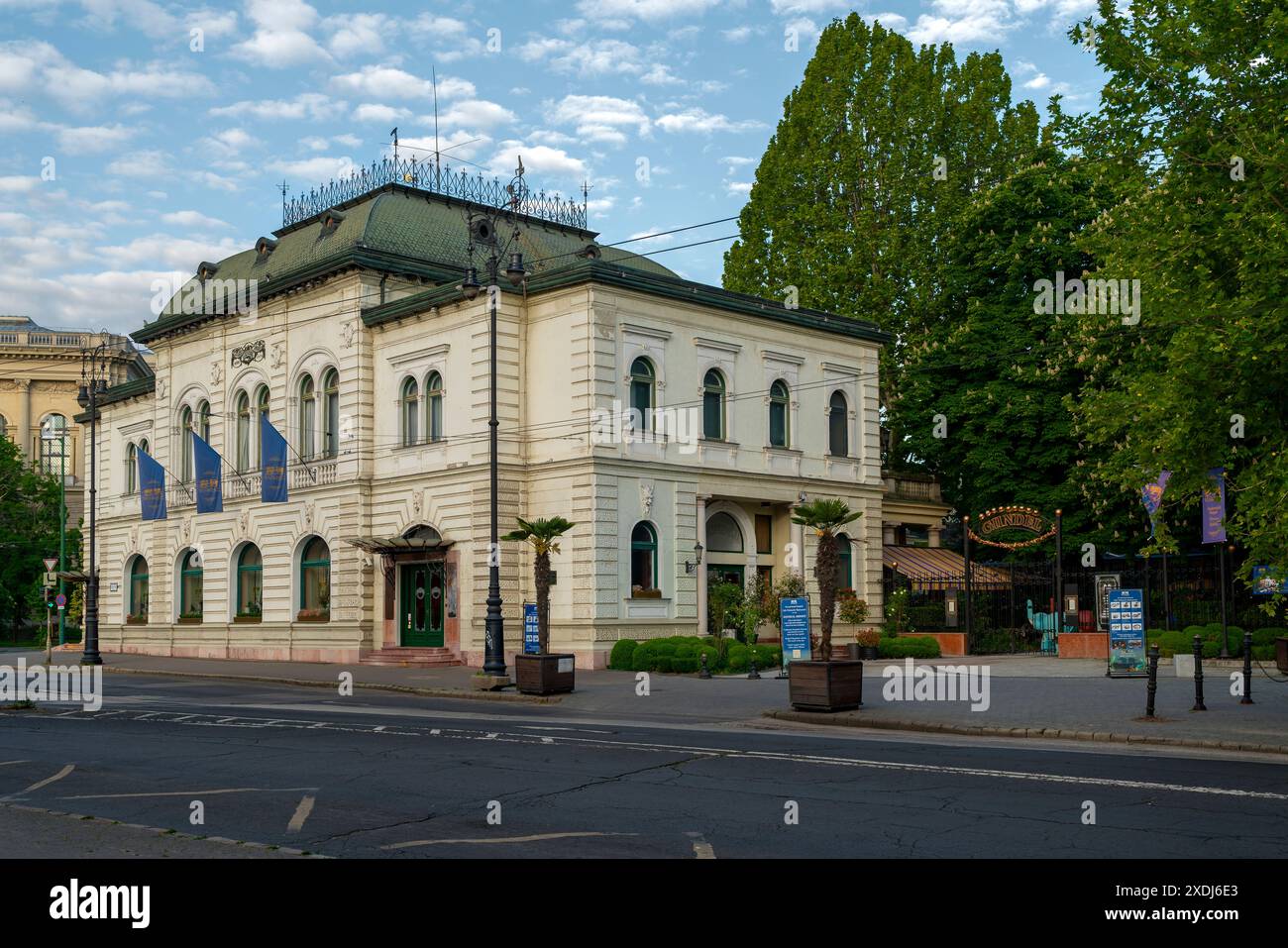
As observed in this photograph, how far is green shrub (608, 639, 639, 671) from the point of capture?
34.6 meters

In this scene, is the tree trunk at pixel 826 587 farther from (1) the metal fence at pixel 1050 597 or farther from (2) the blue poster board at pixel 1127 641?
(1) the metal fence at pixel 1050 597

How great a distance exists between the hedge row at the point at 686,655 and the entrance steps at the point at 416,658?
16.9 ft

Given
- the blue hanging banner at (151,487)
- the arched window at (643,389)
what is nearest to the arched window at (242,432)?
the blue hanging banner at (151,487)

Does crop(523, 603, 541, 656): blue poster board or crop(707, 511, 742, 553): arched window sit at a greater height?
A: crop(707, 511, 742, 553): arched window

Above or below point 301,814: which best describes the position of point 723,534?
above

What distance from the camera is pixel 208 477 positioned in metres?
45.7

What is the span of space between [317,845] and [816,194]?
4663cm

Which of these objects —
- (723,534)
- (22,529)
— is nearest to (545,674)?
(723,534)

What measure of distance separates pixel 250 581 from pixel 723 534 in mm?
17067

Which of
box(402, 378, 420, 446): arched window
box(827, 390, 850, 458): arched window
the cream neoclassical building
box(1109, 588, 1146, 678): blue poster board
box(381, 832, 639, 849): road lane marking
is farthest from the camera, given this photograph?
box(827, 390, 850, 458): arched window

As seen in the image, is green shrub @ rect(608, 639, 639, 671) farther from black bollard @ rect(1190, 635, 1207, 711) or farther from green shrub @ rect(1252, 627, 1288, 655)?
green shrub @ rect(1252, 627, 1288, 655)

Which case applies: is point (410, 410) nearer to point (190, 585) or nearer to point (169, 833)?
point (190, 585)

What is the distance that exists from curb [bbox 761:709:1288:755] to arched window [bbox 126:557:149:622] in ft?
122

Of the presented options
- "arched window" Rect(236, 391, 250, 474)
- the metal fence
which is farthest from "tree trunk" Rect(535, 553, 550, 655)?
"arched window" Rect(236, 391, 250, 474)
